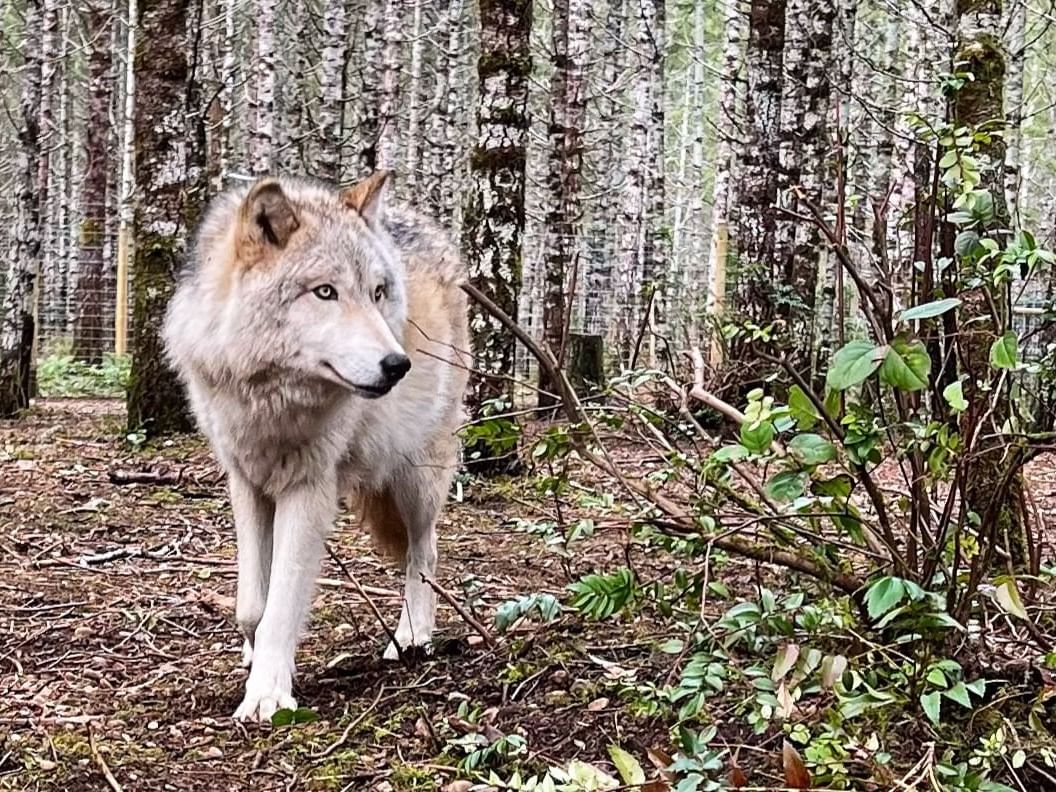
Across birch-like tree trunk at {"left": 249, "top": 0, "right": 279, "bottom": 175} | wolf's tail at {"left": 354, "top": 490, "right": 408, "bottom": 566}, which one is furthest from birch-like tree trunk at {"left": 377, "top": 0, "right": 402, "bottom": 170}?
wolf's tail at {"left": 354, "top": 490, "right": 408, "bottom": 566}

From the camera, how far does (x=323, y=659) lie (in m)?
4.30

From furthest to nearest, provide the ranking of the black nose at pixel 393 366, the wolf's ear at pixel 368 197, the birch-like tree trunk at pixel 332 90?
the birch-like tree trunk at pixel 332 90 < the wolf's ear at pixel 368 197 < the black nose at pixel 393 366

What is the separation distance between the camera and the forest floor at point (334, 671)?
310 centimetres

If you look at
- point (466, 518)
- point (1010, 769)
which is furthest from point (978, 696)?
point (466, 518)

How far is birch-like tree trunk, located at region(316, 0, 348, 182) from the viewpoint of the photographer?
16.8 meters

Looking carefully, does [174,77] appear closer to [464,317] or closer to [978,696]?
[464,317]

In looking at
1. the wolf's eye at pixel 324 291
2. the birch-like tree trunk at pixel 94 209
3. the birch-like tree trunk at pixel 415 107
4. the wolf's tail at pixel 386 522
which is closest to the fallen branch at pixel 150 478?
the wolf's tail at pixel 386 522

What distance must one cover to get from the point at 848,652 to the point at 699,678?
48cm

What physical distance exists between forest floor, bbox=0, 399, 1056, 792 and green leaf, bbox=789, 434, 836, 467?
20.5 inches

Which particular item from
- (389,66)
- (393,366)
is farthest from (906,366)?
(389,66)

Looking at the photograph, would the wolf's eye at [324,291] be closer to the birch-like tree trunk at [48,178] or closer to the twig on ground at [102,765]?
the twig on ground at [102,765]

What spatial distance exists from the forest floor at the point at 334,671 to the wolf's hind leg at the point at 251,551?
0.24 metres

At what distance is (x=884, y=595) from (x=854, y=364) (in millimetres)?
530

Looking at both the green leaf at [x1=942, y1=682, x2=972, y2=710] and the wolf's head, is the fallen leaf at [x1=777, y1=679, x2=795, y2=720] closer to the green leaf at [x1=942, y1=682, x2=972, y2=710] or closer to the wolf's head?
the green leaf at [x1=942, y1=682, x2=972, y2=710]
